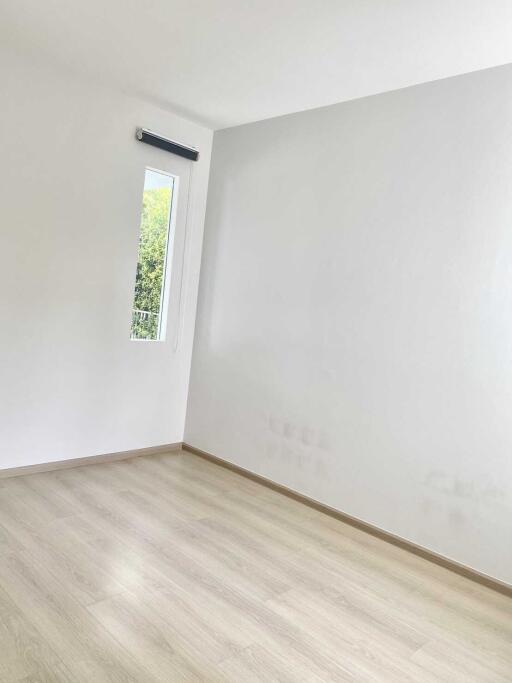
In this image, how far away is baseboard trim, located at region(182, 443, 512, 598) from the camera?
8.99 feet

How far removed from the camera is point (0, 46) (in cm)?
311

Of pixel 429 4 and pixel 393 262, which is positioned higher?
pixel 429 4

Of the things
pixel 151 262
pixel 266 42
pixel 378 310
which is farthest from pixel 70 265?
pixel 378 310

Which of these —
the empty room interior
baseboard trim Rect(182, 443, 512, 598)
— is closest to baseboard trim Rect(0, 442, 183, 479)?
the empty room interior

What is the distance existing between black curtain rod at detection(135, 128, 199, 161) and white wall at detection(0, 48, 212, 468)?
0.07 meters

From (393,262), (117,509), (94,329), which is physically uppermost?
(393,262)

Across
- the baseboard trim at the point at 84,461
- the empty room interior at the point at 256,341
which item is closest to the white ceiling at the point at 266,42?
the empty room interior at the point at 256,341

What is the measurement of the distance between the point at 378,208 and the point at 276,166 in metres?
0.96

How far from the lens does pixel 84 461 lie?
3814mm

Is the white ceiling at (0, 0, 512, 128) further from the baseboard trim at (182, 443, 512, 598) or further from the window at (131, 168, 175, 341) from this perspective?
the baseboard trim at (182, 443, 512, 598)

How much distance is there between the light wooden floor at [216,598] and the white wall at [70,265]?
0.50m

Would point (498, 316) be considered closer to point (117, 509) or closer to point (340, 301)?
point (340, 301)

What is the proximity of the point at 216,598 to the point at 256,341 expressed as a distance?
198cm

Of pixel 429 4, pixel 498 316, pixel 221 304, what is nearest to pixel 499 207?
pixel 498 316
